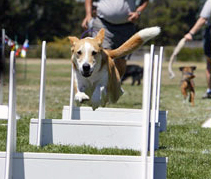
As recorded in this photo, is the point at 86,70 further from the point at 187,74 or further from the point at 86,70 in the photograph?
the point at 187,74

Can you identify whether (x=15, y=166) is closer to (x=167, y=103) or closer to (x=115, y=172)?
(x=115, y=172)

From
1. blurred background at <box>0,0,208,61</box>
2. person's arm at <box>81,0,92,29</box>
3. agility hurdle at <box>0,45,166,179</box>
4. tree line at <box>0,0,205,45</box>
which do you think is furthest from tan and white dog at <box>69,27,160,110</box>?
tree line at <box>0,0,205,45</box>

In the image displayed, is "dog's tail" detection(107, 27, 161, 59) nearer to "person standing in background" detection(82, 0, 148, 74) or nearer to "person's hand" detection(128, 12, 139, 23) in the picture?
"person standing in background" detection(82, 0, 148, 74)

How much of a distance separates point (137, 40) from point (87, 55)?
0.52 meters

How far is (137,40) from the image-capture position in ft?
13.7

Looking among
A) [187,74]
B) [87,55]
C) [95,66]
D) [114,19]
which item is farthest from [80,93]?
[187,74]

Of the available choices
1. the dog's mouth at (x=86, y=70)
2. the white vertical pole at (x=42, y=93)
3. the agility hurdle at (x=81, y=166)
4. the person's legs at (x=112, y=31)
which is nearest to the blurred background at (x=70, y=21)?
the person's legs at (x=112, y=31)

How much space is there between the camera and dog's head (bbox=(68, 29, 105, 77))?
3922 mm

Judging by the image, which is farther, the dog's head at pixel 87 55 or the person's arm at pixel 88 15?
the person's arm at pixel 88 15

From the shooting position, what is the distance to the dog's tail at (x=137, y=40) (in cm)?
389

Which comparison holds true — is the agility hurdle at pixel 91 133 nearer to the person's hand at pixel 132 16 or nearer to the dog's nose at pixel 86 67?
the dog's nose at pixel 86 67

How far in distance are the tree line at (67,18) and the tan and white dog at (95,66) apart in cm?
3525

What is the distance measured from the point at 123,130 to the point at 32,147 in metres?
0.81

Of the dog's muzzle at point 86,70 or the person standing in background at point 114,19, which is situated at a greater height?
the person standing in background at point 114,19
